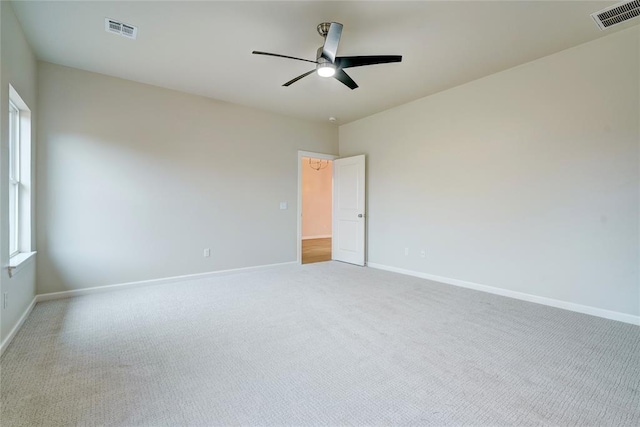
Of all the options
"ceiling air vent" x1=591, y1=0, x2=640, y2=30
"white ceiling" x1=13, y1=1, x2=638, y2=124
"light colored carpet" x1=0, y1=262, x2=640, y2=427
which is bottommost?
"light colored carpet" x1=0, y1=262, x2=640, y2=427

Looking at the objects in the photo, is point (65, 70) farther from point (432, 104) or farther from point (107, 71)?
point (432, 104)

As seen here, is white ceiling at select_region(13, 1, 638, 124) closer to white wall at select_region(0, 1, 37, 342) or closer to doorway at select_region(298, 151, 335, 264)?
white wall at select_region(0, 1, 37, 342)

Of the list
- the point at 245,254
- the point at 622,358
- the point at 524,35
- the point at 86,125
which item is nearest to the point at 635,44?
the point at 524,35

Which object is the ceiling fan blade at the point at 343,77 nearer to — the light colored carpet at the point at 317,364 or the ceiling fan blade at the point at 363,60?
the ceiling fan blade at the point at 363,60

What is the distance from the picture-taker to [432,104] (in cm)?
430

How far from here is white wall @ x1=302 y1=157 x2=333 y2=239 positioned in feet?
30.0

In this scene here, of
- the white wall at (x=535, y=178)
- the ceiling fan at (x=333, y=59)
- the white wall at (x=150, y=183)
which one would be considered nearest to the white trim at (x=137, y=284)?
the white wall at (x=150, y=183)

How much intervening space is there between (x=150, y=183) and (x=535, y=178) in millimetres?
4882

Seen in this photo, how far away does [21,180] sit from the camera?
301 centimetres

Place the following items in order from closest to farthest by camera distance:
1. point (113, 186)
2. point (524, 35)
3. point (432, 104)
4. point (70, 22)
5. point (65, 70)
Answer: point (70, 22), point (524, 35), point (65, 70), point (113, 186), point (432, 104)

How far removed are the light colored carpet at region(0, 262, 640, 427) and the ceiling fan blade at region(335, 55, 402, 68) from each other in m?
2.40

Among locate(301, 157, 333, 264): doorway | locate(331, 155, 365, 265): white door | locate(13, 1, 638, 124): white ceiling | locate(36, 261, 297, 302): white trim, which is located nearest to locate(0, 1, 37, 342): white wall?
locate(13, 1, 638, 124): white ceiling

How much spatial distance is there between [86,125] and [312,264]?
3942 millimetres

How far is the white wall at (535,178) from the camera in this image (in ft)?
9.17
